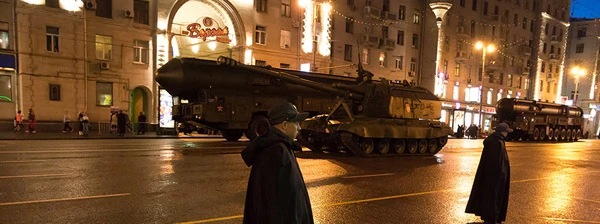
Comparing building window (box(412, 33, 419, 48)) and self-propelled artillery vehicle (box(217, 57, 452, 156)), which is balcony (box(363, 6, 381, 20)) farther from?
self-propelled artillery vehicle (box(217, 57, 452, 156))

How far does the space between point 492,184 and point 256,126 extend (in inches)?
515

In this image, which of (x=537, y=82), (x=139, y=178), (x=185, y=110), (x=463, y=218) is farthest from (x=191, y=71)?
(x=537, y=82)

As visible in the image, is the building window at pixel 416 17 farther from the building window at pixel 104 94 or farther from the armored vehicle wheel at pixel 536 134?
the building window at pixel 104 94

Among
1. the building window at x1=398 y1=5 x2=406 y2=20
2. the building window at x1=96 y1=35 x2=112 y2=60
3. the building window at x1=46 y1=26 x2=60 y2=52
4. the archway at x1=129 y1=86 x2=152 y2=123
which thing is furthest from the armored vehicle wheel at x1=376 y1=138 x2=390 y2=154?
the building window at x1=398 y1=5 x2=406 y2=20

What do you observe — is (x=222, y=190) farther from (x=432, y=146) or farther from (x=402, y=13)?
(x=402, y=13)

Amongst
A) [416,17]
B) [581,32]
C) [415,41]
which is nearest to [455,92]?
[415,41]

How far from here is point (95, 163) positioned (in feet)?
34.1

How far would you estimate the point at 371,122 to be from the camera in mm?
14617

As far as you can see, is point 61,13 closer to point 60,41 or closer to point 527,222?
point 60,41

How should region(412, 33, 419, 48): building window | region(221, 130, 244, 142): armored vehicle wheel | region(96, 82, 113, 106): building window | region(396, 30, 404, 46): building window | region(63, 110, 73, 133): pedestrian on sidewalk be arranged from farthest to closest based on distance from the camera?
region(412, 33, 419, 48): building window
region(396, 30, 404, 46): building window
region(96, 82, 113, 106): building window
region(63, 110, 73, 133): pedestrian on sidewalk
region(221, 130, 244, 142): armored vehicle wheel

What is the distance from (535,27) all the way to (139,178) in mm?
59084

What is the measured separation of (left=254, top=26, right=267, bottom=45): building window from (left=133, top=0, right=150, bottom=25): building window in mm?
7928

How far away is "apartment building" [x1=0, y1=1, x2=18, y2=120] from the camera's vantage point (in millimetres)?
20734

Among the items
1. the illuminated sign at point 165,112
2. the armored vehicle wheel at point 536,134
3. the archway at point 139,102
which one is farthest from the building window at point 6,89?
the armored vehicle wheel at point 536,134
